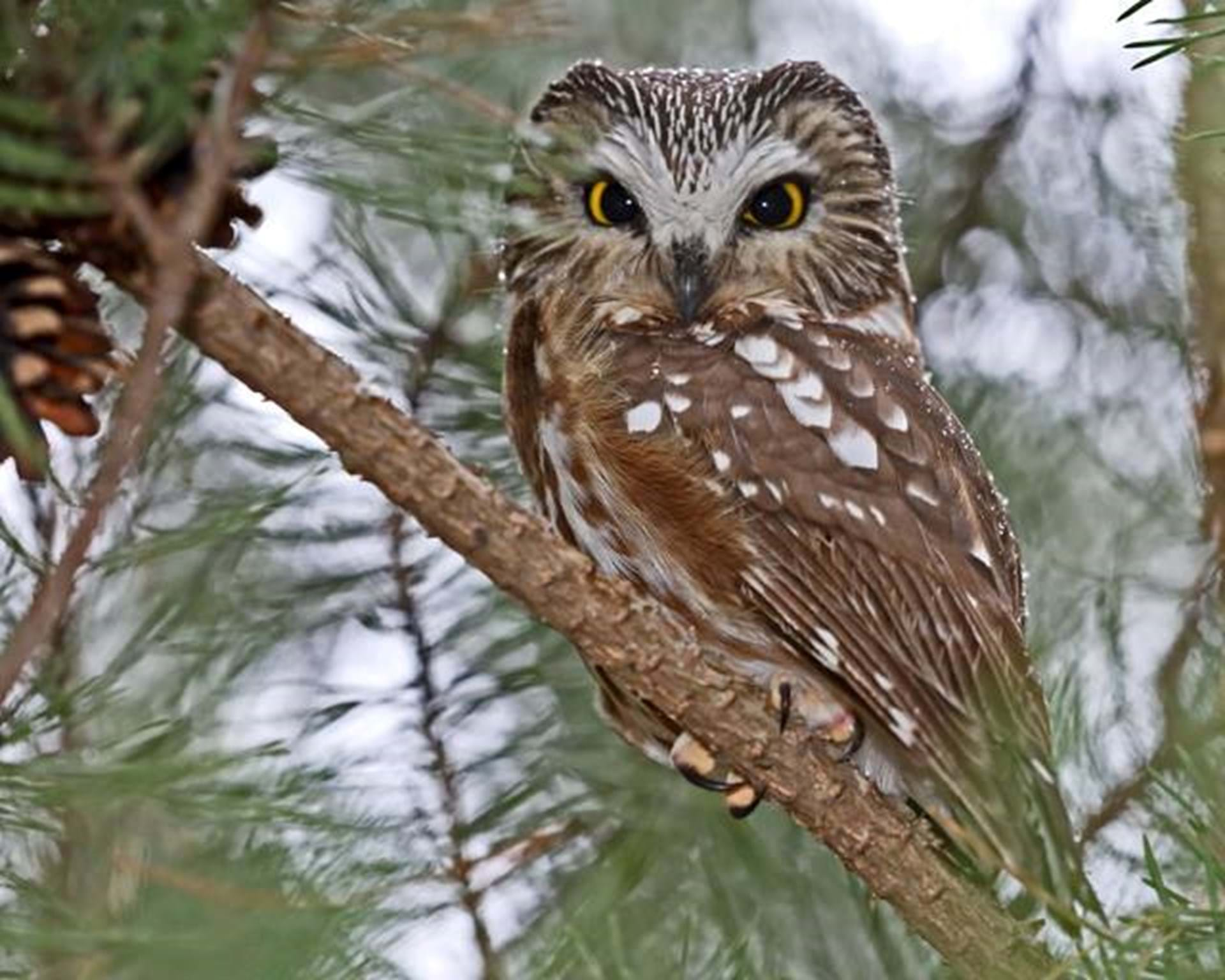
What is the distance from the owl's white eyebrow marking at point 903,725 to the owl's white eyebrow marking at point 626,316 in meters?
0.64

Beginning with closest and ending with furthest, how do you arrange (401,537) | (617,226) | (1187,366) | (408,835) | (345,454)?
(345,454), (408,835), (401,537), (617,226), (1187,366)

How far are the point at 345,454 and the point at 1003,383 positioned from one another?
1.93 meters

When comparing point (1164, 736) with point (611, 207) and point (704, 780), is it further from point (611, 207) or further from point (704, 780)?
point (611, 207)

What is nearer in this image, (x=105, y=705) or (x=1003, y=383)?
(x=105, y=705)

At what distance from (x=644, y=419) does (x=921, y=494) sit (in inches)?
13.5

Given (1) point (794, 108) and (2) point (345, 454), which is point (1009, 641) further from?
(2) point (345, 454)

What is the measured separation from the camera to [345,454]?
5.68 ft

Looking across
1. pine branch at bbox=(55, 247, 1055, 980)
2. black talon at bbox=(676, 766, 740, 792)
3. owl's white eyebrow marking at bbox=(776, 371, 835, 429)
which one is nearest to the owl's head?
owl's white eyebrow marking at bbox=(776, 371, 835, 429)

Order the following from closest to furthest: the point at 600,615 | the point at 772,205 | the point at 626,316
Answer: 1. the point at 600,615
2. the point at 626,316
3. the point at 772,205

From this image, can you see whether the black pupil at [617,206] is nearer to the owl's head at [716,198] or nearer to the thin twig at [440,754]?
the owl's head at [716,198]

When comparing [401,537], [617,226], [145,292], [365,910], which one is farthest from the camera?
[617,226]

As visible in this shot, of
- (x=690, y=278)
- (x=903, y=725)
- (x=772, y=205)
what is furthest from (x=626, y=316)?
(x=903, y=725)

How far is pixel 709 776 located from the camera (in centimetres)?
246

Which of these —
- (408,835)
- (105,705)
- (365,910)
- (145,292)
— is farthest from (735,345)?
(145,292)
